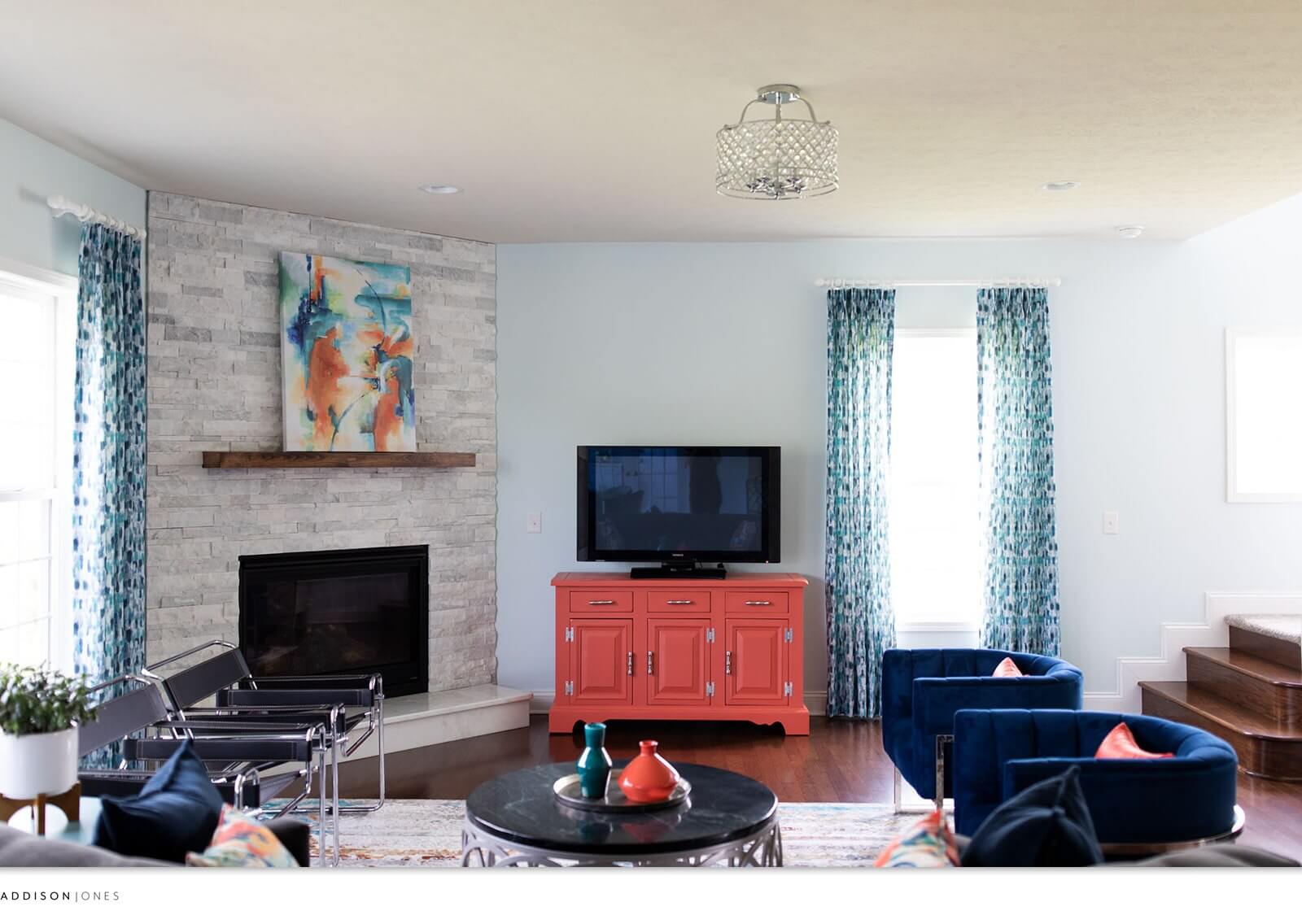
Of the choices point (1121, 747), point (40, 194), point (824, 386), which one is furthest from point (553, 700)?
point (1121, 747)

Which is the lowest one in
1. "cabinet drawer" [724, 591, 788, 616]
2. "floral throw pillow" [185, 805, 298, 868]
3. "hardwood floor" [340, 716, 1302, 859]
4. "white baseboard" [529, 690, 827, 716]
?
"hardwood floor" [340, 716, 1302, 859]

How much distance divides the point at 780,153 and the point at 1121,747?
74.2 inches

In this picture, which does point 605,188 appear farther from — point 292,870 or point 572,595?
point 292,870

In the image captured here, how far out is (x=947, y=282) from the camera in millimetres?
5594

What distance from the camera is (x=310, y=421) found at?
4914mm

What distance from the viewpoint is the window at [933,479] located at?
5.68 meters

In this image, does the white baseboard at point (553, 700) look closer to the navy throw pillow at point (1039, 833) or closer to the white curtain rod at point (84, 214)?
the white curtain rod at point (84, 214)

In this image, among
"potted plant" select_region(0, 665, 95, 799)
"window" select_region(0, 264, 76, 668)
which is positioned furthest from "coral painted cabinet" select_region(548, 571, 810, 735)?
"potted plant" select_region(0, 665, 95, 799)

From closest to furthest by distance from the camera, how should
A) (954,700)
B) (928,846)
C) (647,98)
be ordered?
1. (928,846)
2. (647,98)
3. (954,700)

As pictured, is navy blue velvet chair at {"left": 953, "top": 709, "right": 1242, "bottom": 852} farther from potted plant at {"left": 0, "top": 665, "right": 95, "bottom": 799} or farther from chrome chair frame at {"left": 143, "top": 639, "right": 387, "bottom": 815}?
chrome chair frame at {"left": 143, "top": 639, "right": 387, "bottom": 815}

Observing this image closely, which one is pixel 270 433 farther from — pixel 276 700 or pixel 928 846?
pixel 928 846

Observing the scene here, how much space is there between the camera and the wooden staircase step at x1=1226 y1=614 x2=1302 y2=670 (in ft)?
16.1

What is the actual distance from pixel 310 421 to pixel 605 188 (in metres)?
1.76

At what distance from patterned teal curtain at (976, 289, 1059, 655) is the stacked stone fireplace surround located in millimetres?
2646
